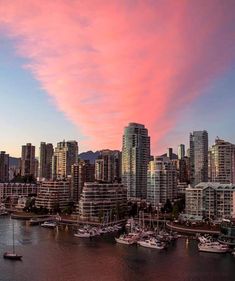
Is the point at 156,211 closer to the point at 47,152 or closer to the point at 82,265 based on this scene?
the point at 82,265

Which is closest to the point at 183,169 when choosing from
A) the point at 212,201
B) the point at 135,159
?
the point at 135,159

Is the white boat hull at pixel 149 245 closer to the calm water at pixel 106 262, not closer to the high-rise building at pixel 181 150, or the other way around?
the calm water at pixel 106 262

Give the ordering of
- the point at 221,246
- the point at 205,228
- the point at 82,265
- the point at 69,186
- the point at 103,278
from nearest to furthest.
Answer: the point at 103,278 → the point at 82,265 → the point at 221,246 → the point at 205,228 → the point at 69,186

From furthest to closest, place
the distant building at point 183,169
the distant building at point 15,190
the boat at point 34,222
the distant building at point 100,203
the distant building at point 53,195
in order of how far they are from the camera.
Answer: the distant building at point 183,169
the distant building at point 15,190
the distant building at point 53,195
the distant building at point 100,203
the boat at point 34,222

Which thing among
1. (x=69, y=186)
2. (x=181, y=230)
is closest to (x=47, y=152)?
(x=69, y=186)

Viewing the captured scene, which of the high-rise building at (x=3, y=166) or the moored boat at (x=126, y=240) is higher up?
the high-rise building at (x=3, y=166)

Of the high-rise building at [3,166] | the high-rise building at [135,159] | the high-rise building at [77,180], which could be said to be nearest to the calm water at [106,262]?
the high-rise building at [77,180]

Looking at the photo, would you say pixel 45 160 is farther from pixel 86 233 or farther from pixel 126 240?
pixel 126 240

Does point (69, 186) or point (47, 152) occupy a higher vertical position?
point (47, 152)
